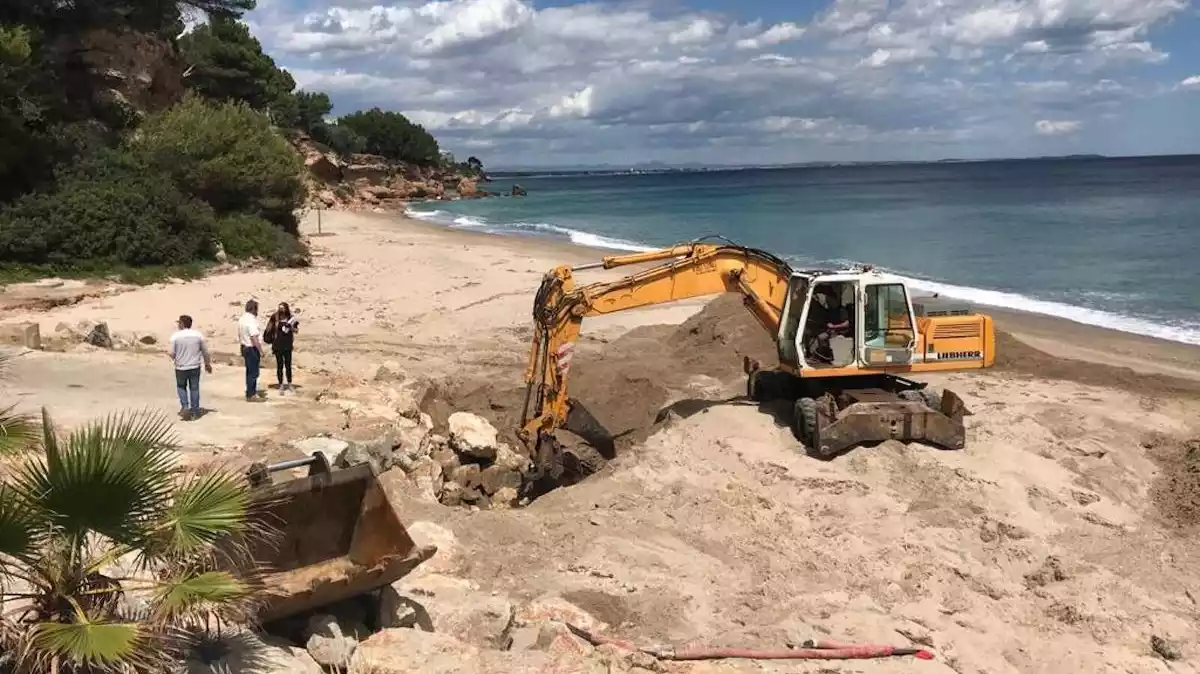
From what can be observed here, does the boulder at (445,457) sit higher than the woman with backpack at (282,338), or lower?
lower

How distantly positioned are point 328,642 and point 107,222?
2269 centimetres

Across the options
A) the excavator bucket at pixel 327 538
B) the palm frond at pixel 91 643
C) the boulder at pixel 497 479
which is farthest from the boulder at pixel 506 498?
the palm frond at pixel 91 643

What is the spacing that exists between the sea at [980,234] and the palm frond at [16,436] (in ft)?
74.6

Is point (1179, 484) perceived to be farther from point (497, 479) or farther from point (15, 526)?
point (15, 526)

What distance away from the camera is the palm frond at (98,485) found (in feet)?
15.7

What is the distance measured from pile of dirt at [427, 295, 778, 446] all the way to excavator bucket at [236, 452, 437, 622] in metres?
6.33

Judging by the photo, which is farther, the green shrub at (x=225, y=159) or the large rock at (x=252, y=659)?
the green shrub at (x=225, y=159)

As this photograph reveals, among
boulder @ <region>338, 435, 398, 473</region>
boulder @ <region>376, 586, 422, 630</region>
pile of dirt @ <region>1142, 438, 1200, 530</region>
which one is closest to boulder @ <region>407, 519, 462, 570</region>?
boulder @ <region>338, 435, 398, 473</region>

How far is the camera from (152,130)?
30.4m

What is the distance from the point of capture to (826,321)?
13000 millimetres

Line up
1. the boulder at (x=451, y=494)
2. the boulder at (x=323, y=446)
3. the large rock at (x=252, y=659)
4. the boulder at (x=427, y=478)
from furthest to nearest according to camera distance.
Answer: the boulder at (x=451, y=494) < the boulder at (x=427, y=478) < the boulder at (x=323, y=446) < the large rock at (x=252, y=659)

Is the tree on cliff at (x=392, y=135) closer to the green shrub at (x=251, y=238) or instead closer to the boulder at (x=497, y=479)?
the green shrub at (x=251, y=238)

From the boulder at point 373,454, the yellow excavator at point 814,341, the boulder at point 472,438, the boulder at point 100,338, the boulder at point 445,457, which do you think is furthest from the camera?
the boulder at point 100,338

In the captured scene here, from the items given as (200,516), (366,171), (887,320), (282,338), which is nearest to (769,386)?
(887,320)
